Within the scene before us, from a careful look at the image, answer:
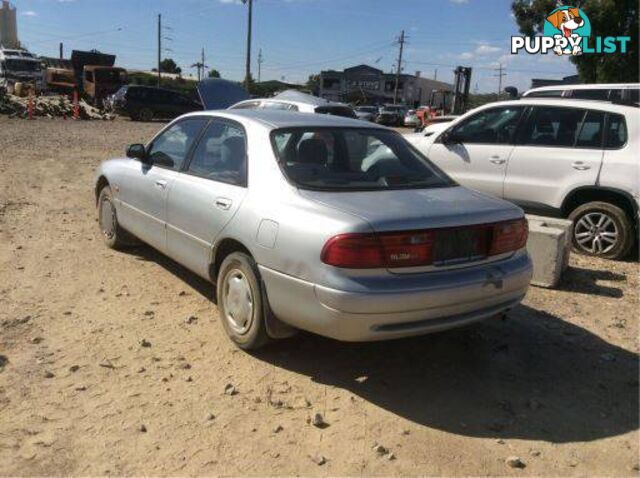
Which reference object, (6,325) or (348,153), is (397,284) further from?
(6,325)

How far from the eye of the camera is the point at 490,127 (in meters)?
7.68

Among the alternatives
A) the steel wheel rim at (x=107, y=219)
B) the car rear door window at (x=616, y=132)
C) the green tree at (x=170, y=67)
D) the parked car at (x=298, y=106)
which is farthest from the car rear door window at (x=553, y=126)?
the green tree at (x=170, y=67)

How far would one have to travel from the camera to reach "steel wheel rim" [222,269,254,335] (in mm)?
3986

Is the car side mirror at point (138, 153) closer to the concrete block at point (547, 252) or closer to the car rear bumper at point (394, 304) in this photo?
the car rear bumper at point (394, 304)

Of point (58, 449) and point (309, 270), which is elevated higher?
point (309, 270)

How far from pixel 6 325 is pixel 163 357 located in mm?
1276

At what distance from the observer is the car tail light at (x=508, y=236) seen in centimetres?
378

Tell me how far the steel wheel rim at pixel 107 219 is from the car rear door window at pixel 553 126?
184 inches

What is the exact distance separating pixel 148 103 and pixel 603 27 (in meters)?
20.0

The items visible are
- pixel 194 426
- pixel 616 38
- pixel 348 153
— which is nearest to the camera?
pixel 194 426

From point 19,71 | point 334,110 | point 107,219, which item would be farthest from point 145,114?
point 107,219

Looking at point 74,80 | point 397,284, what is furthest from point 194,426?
point 74,80

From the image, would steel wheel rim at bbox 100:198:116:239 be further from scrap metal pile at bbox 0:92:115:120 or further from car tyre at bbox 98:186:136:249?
scrap metal pile at bbox 0:92:115:120

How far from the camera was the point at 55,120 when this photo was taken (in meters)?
26.0
